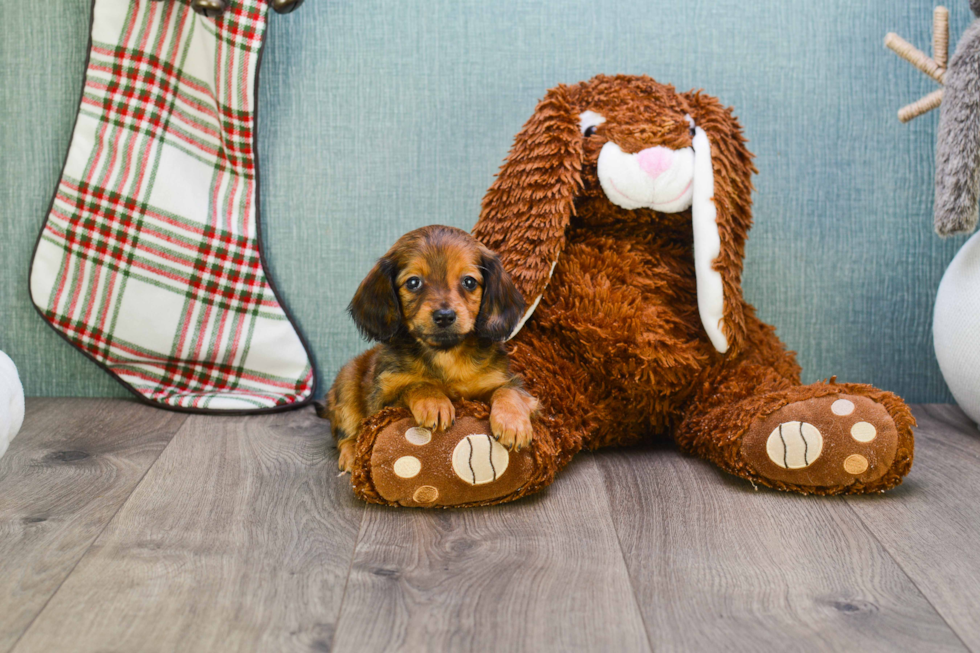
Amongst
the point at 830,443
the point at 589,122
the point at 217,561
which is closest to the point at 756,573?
the point at 830,443

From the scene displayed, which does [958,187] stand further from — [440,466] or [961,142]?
[440,466]

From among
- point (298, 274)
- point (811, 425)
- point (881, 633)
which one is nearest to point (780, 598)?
point (881, 633)

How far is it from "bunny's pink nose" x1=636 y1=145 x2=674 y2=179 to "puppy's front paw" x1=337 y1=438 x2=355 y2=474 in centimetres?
79

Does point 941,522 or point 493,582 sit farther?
point 941,522

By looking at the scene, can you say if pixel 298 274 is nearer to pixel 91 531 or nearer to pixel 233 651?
pixel 91 531

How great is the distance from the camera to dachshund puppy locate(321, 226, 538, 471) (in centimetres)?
142

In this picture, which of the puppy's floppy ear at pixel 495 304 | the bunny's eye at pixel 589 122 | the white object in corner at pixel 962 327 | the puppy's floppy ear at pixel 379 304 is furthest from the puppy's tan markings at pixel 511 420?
the white object in corner at pixel 962 327

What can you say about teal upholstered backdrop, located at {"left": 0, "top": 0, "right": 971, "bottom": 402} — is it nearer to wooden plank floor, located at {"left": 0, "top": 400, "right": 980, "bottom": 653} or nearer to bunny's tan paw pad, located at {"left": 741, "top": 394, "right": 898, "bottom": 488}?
wooden plank floor, located at {"left": 0, "top": 400, "right": 980, "bottom": 653}

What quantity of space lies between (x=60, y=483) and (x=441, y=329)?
0.78 metres

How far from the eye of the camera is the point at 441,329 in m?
1.40

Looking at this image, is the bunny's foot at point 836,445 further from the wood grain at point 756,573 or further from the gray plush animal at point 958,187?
the gray plush animal at point 958,187

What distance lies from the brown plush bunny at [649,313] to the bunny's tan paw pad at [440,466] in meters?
0.02

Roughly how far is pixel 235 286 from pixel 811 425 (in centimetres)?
135

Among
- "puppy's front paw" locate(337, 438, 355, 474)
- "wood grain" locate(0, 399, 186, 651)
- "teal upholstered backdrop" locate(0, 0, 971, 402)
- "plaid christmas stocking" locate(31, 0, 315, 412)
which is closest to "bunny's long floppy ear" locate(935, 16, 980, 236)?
"teal upholstered backdrop" locate(0, 0, 971, 402)
